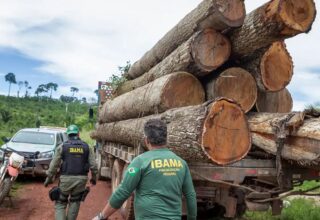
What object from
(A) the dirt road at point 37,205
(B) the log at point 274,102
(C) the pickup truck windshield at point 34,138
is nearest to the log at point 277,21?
(B) the log at point 274,102

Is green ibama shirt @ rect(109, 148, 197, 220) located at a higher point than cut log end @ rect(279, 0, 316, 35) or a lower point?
lower

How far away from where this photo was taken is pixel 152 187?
136 inches

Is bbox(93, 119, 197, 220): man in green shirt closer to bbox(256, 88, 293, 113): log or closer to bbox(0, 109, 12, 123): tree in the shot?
bbox(256, 88, 293, 113): log

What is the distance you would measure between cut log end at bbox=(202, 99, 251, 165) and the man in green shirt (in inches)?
51.8

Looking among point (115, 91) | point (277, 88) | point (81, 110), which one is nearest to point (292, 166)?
point (277, 88)

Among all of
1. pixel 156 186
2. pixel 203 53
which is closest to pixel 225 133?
pixel 156 186

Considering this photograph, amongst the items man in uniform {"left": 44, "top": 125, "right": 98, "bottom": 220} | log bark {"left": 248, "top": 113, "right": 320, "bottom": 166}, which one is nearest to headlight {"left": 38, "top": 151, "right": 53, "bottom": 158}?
man in uniform {"left": 44, "top": 125, "right": 98, "bottom": 220}

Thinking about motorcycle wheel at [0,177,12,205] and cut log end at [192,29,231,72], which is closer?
cut log end at [192,29,231,72]

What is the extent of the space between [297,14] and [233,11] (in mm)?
984

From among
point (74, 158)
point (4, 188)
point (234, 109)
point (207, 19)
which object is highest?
point (207, 19)

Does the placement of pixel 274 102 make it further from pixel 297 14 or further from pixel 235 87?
pixel 297 14

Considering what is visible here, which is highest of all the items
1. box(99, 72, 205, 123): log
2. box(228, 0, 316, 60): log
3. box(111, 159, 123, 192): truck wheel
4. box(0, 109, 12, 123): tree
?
box(0, 109, 12, 123): tree

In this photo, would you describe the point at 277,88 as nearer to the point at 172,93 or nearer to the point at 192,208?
the point at 172,93

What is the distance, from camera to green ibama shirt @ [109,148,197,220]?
3.43 m
